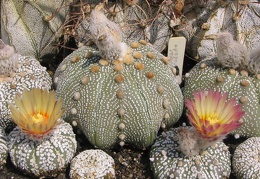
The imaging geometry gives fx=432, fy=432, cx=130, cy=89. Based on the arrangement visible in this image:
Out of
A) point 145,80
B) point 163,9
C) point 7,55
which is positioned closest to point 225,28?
point 163,9

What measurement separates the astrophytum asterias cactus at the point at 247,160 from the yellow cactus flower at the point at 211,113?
167 millimetres

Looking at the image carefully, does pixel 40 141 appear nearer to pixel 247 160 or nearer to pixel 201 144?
pixel 201 144

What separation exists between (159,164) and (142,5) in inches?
25.8

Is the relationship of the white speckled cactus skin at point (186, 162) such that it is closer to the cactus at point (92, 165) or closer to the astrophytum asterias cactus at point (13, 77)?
the cactus at point (92, 165)

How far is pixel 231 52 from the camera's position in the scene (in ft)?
4.69

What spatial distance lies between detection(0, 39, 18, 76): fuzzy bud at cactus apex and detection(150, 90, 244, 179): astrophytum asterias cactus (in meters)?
0.55

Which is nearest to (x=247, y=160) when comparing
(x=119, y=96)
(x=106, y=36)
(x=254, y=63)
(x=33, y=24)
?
(x=254, y=63)

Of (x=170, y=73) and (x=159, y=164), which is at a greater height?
(x=170, y=73)

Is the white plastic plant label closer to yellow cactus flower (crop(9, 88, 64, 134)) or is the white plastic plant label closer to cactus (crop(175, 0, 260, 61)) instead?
cactus (crop(175, 0, 260, 61))

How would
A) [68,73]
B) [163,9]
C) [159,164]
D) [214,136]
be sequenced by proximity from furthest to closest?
[163,9] < [68,73] < [159,164] < [214,136]

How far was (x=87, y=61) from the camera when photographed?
56.0 inches

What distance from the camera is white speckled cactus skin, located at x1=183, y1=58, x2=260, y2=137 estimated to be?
4.69 feet

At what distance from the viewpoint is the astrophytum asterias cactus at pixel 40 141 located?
1.28 m

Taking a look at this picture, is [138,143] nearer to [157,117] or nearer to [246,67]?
[157,117]
